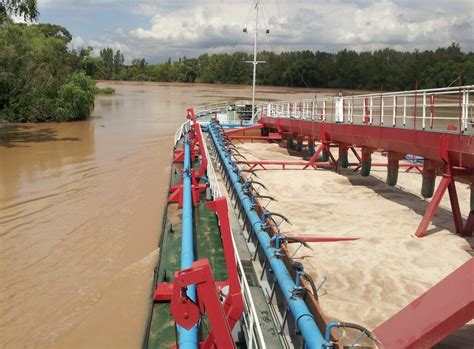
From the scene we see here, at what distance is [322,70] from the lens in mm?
107062

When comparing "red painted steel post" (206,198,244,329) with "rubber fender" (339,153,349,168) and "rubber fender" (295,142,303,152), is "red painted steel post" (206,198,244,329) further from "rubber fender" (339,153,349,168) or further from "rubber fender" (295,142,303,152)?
"rubber fender" (295,142,303,152)

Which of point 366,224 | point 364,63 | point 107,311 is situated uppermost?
point 364,63

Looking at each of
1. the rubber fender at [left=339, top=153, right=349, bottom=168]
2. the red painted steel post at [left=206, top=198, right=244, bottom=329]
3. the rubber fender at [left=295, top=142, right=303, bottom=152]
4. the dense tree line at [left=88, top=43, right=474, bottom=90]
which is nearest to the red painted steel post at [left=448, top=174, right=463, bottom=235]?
the red painted steel post at [left=206, top=198, right=244, bottom=329]

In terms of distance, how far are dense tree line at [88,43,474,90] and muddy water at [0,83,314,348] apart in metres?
41.6

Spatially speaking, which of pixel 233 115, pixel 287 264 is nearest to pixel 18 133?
pixel 233 115

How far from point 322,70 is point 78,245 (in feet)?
338

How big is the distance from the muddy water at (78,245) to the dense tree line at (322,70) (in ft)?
137

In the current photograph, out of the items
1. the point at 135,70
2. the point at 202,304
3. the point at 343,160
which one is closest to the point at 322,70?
the point at 135,70

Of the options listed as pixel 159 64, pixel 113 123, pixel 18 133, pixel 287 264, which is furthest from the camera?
pixel 159 64

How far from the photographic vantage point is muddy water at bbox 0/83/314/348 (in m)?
6.62

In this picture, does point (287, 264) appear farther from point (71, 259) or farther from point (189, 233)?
point (71, 259)

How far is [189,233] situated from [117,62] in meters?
174

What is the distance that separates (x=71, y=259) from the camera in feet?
29.6

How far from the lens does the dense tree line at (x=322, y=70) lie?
221ft
